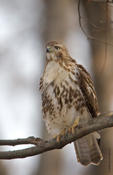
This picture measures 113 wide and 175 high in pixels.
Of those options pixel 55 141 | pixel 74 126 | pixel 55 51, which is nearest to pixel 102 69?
pixel 55 51

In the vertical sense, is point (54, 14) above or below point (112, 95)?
above

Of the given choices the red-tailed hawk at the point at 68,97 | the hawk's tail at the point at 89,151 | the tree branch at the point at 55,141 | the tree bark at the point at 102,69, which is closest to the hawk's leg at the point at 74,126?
the red-tailed hawk at the point at 68,97

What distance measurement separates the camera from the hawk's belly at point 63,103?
5383 mm

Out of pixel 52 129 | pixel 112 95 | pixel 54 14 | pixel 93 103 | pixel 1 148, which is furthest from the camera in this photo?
pixel 1 148

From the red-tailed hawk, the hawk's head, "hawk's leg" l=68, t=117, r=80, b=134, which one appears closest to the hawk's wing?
the red-tailed hawk

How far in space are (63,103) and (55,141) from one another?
0.82 meters

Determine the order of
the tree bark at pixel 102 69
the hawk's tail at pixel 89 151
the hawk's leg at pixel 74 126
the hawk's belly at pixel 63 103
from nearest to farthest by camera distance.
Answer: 1. the hawk's leg at pixel 74 126
2. the hawk's belly at pixel 63 103
3. the hawk's tail at pixel 89 151
4. the tree bark at pixel 102 69

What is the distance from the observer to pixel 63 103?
5418mm

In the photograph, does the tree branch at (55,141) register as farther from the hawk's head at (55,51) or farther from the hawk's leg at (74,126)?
the hawk's head at (55,51)

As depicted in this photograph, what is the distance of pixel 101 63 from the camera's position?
6.70 m

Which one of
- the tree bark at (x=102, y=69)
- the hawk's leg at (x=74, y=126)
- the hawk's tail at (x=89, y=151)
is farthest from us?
the tree bark at (x=102, y=69)

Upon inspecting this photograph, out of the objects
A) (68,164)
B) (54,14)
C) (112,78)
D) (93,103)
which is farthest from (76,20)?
(93,103)

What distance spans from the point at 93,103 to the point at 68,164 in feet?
7.67

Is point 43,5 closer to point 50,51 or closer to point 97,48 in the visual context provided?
point 97,48
